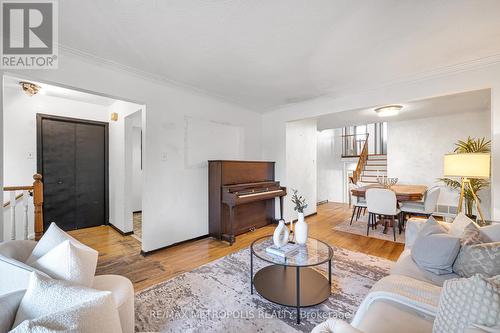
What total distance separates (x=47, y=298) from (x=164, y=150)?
256 centimetres

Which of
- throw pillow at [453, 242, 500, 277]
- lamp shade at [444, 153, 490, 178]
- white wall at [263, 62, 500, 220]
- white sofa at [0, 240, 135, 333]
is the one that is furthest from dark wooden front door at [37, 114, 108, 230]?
lamp shade at [444, 153, 490, 178]

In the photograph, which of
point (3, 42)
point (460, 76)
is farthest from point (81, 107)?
point (460, 76)

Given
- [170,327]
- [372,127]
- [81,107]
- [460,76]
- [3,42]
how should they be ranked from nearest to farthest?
1. [170,327]
2. [3,42]
3. [460,76]
4. [81,107]
5. [372,127]

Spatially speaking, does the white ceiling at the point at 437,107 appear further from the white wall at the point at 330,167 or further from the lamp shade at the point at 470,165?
the white wall at the point at 330,167

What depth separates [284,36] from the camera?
2049mm

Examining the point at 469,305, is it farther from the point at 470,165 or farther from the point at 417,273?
the point at 470,165

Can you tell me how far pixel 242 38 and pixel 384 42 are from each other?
143cm

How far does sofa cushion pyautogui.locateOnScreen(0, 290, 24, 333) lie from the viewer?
77cm

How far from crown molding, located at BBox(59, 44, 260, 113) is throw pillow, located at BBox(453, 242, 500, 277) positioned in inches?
141

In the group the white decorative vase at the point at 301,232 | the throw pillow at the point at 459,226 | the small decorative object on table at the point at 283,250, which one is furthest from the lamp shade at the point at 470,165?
the small decorative object on table at the point at 283,250

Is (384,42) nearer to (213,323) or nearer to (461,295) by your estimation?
(461,295)

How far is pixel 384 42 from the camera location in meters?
2.15

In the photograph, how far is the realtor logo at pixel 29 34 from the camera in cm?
171

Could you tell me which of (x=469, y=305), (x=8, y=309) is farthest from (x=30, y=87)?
(x=469, y=305)
